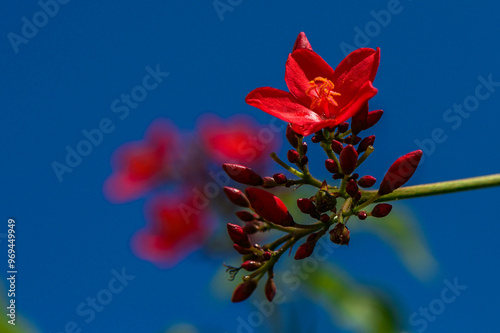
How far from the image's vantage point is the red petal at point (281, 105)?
1.66m

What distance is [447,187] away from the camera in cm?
137

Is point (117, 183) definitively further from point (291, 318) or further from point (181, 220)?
point (291, 318)

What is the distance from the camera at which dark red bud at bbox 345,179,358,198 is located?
160cm

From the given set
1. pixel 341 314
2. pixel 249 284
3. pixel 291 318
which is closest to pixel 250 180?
pixel 249 284

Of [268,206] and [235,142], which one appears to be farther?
[235,142]

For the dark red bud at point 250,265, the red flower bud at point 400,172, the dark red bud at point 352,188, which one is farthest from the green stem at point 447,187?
the dark red bud at point 250,265

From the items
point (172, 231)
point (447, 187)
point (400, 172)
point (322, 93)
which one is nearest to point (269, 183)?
point (322, 93)

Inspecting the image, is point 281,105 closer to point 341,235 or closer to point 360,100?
point 360,100

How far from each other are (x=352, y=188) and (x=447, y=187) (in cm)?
28

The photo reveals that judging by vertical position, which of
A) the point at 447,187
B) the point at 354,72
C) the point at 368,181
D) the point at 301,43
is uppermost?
the point at 301,43

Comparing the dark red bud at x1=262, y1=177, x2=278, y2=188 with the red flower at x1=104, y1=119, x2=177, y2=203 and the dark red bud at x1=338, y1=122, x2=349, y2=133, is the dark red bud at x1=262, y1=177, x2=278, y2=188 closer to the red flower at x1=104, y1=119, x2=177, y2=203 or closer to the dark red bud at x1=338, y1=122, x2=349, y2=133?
the dark red bud at x1=338, y1=122, x2=349, y2=133

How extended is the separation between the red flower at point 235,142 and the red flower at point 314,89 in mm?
2284

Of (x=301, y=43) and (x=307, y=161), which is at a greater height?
(x=301, y=43)

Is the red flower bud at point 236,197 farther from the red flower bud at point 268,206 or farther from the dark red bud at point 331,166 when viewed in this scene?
the dark red bud at point 331,166
